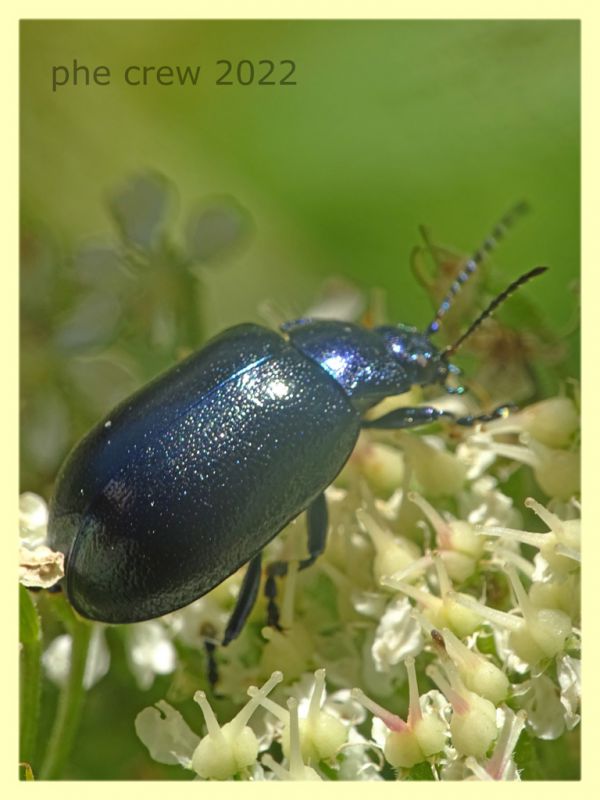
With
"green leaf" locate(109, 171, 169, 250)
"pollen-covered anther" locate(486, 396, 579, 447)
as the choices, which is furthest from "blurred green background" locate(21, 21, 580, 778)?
"pollen-covered anther" locate(486, 396, 579, 447)

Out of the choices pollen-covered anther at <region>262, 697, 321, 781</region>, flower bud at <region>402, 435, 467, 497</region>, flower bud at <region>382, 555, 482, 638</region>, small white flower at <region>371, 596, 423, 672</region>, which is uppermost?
flower bud at <region>402, 435, 467, 497</region>

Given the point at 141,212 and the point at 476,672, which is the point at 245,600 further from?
the point at 141,212

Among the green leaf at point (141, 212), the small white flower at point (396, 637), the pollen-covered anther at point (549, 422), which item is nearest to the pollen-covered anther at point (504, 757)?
the small white flower at point (396, 637)

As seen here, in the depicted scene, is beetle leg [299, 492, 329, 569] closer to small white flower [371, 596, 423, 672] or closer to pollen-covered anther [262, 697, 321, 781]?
small white flower [371, 596, 423, 672]

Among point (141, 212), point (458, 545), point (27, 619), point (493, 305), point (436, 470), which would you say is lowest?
point (27, 619)

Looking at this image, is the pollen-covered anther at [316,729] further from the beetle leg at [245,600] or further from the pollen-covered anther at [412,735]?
the beetle leg at [245,600]

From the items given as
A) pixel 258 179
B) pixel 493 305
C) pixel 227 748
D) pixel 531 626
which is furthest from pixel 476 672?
pixel 258 179

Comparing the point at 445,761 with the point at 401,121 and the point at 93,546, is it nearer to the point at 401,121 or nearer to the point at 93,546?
the point at 93,546
